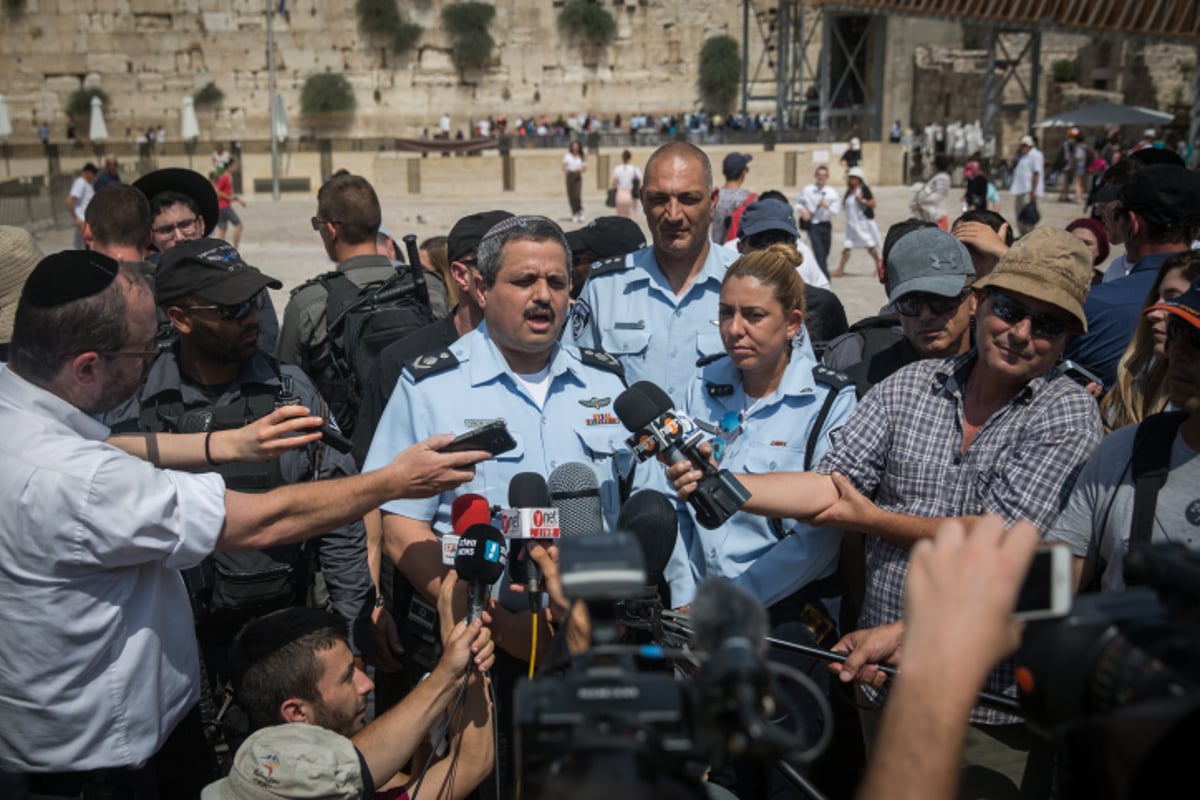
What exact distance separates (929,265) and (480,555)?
2.46 m

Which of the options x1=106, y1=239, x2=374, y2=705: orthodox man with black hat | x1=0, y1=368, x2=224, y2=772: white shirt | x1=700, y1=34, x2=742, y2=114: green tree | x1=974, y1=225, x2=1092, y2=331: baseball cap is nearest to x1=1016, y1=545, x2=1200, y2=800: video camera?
x1=974, y1=225, x2=1092, y2=331: baseball cap

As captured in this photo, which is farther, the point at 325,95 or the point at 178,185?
the point at 325,95

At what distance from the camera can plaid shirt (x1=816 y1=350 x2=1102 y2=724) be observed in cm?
316

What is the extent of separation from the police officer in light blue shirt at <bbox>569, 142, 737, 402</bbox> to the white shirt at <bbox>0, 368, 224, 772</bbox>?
2355 millimetres

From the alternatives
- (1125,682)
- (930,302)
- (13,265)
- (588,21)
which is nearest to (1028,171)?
(930,302)

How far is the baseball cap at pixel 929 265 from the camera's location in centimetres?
421

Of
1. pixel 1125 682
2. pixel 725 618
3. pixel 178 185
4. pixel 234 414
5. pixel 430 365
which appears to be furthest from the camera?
pixel 178 185

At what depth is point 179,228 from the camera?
253 inches

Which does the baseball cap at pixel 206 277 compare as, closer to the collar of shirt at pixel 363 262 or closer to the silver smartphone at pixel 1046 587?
the collar of shirt at pixel 363 262

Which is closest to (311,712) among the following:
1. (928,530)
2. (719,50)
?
(928,530)

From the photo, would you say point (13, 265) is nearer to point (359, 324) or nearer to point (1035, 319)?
point (359, 324)

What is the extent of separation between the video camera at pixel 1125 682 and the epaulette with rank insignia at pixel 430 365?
91.7 inches

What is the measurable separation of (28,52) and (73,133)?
5710mm

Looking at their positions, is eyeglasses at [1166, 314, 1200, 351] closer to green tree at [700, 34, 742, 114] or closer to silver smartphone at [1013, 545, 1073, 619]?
silver smartphone at [1013, 545, 1073, 619]
